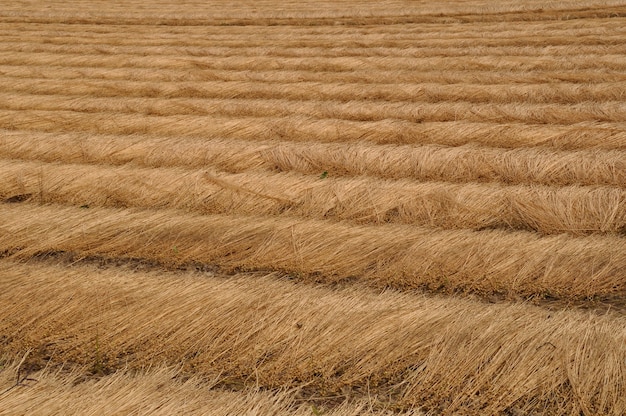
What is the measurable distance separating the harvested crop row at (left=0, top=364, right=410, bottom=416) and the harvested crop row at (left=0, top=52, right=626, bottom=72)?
638 centimetres

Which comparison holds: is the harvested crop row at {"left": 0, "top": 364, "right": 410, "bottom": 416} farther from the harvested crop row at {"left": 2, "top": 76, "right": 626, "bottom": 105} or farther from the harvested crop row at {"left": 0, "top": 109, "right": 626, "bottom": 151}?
the harvested crop row at {"left": 2, "top": 76, "right": 626, "bottom": 105}

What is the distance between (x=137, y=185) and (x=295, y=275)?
1828mm

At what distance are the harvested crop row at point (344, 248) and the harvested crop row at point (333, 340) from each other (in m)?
0.30

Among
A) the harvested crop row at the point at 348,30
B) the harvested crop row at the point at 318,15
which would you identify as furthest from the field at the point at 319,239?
the harvested crop row at the point at 318,15

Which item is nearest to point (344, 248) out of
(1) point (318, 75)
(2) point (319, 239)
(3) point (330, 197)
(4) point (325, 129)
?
(2) point (319, 239)

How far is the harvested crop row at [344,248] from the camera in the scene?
3482 millimetres

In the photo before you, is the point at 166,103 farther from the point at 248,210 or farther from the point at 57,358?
the point at 57,358

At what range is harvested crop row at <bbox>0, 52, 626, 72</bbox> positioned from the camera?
7906mm

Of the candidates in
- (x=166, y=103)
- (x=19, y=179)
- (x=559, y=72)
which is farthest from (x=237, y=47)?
(x=19, y=179)

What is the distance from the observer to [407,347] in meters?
2.88

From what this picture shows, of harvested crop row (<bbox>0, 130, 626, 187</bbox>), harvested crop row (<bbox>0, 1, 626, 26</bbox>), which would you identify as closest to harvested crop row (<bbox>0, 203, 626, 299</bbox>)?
harvested crop row (<bbox>0, 130, 626, 187</bbox>)

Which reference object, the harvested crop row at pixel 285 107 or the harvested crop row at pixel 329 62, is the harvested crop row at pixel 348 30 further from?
the harvested crop row at pixel 285 107

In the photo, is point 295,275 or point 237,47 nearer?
point 295,275

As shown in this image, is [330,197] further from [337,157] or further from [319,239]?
[337,157]
